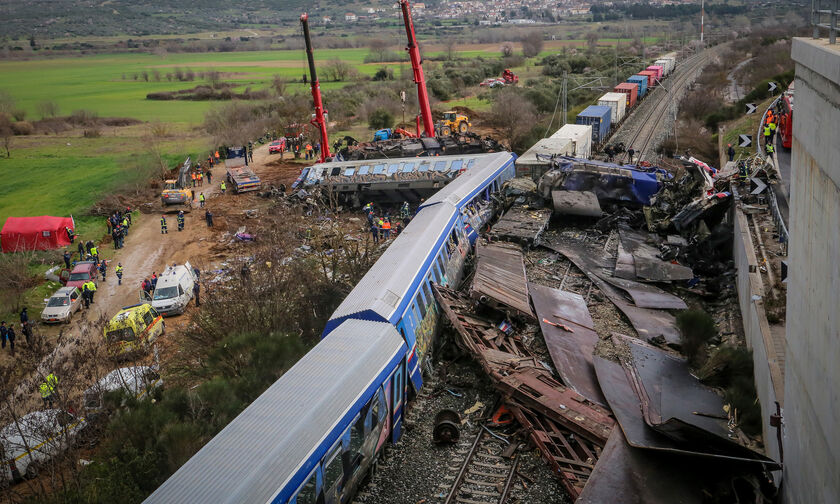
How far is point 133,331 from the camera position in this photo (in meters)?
21.2

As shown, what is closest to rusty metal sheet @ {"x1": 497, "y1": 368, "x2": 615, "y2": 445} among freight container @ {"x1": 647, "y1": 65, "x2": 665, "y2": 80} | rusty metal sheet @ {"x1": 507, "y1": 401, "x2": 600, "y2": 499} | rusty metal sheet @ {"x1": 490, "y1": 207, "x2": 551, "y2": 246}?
rusty metal sheet @ {"x1": 507, "y1": 401, "x2": 600, "y2": 499}

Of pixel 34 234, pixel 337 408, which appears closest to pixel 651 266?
pixel 337 408

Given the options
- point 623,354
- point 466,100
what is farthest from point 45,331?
point 466,100

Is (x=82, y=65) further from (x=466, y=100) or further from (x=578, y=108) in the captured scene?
(x=578, y=108)

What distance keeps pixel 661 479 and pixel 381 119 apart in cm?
5642

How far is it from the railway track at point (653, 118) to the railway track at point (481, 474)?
2836 cm

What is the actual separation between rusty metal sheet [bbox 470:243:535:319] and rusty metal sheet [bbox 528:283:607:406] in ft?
1.58

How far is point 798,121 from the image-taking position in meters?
8.46

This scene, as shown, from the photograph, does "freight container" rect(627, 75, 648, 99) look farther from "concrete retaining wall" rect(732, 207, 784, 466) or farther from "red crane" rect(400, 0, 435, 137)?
"concrete retaining wall" rect(732, 207, 784, 466)

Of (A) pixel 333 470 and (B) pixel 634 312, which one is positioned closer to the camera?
(A) pixel 333 470

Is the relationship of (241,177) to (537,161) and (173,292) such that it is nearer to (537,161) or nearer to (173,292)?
(173,292)

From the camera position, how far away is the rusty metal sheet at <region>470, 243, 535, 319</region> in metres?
16.6

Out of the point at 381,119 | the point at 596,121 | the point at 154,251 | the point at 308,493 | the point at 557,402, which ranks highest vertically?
the point at 596,121

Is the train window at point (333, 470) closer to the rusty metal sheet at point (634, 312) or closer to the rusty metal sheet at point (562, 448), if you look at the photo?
the rusty metal sheet at point (562, 448)
